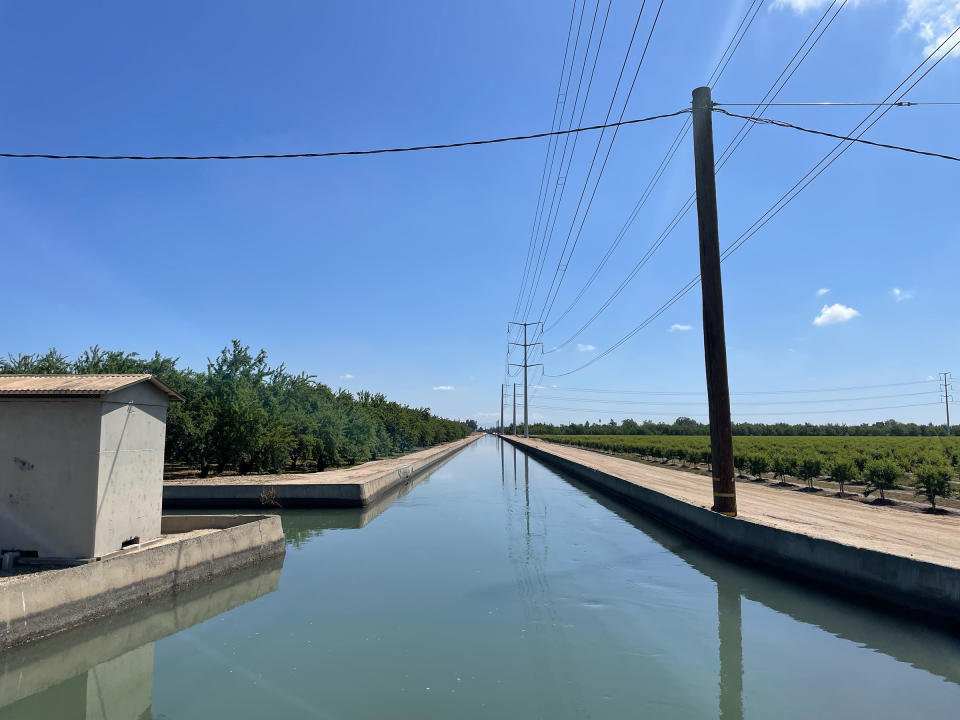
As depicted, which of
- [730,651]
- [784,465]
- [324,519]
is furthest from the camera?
[784,465]

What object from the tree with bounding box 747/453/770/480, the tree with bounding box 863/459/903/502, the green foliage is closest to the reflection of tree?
the tree with bounding box 863/459/903/502

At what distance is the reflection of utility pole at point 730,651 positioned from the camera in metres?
6.47

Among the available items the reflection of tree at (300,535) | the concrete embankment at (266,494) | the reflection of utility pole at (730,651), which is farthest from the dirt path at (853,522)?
the concrete embankment at (266,494)

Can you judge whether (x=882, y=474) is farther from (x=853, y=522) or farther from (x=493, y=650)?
(x=493, y=650)

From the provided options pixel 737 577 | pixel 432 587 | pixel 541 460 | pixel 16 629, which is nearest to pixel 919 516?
pixel 737 577

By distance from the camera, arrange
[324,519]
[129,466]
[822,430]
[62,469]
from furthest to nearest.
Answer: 1. [822,430]
2. [324,519]
3. [129,466]
4. [62,469]

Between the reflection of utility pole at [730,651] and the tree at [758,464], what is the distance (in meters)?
19.0

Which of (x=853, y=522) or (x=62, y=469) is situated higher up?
(x=62, y=469)

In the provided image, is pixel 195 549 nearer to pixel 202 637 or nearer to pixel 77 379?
pixel 202 637

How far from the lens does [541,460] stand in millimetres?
55938

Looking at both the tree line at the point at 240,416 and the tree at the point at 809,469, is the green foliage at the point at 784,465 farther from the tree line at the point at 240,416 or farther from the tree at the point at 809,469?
the tree line at the point at 240,416

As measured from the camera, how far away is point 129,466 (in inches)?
411

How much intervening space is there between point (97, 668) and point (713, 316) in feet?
46.8

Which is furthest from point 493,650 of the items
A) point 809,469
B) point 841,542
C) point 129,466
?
point 809,469
